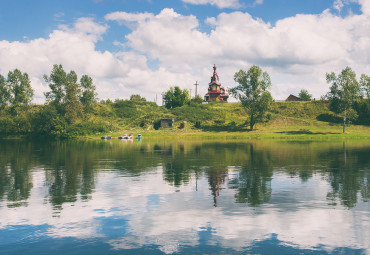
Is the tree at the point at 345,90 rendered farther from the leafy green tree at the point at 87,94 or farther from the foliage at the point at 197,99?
the leafy green tree at the point at 87,94

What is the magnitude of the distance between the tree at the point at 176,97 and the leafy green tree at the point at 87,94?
40.0 m

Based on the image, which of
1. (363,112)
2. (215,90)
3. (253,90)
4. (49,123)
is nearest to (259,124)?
(253,90)

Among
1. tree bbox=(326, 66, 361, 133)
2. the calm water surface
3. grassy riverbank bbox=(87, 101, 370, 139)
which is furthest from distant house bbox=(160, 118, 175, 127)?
the calm water surface

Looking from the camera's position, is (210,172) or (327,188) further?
(210,172)

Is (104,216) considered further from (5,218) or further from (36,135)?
(36,135)

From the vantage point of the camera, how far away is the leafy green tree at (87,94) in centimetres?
12688

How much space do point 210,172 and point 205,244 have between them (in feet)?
58.4

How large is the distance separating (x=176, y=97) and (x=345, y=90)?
78.7 metres

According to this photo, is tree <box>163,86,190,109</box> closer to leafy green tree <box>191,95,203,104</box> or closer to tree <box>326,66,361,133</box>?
leafy green tree <box>191,95,203,104</box>

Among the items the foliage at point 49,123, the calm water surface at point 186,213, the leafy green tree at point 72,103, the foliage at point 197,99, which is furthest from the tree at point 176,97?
the calm water surface at point 186,213

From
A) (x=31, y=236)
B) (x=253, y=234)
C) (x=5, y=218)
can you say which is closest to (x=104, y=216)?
(x=31, y=236)

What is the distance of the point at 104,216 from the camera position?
52.5 ft

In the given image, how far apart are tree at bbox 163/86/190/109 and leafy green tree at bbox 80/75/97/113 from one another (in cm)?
4002

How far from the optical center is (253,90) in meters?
109
